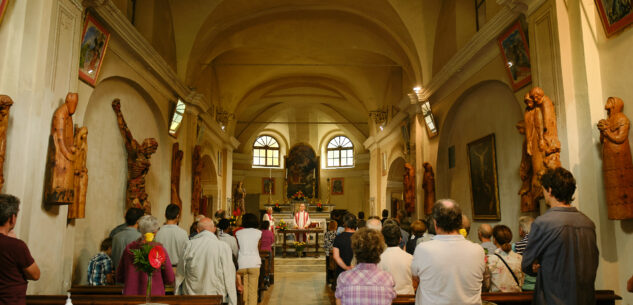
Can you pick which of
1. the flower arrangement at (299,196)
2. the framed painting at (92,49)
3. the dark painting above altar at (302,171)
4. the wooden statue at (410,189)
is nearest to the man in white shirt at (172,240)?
the framed painting at (92,49)

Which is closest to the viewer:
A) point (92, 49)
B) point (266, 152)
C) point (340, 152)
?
point (92, 49)

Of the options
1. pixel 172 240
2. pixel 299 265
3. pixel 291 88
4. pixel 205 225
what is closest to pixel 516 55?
pixel 205 225

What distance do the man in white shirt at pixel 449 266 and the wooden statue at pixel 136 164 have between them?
5.97m

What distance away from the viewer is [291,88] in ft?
64.1

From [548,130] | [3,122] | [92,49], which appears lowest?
[3,122]

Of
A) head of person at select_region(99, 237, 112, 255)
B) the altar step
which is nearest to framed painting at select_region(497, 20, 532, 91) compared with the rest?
head of person at select_region(99, 237, 112, 255)

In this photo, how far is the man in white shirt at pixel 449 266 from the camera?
2617 millimetres

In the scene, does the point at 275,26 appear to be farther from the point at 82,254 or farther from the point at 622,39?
the point at 622,39

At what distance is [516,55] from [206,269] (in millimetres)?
4933

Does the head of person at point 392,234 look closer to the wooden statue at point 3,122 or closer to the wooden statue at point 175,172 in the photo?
the wooden statue at point 3,122

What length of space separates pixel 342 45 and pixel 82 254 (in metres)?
9.23

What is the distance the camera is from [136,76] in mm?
7859

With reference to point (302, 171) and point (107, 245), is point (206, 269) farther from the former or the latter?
point (302, 171)

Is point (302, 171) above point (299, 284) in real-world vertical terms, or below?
above
